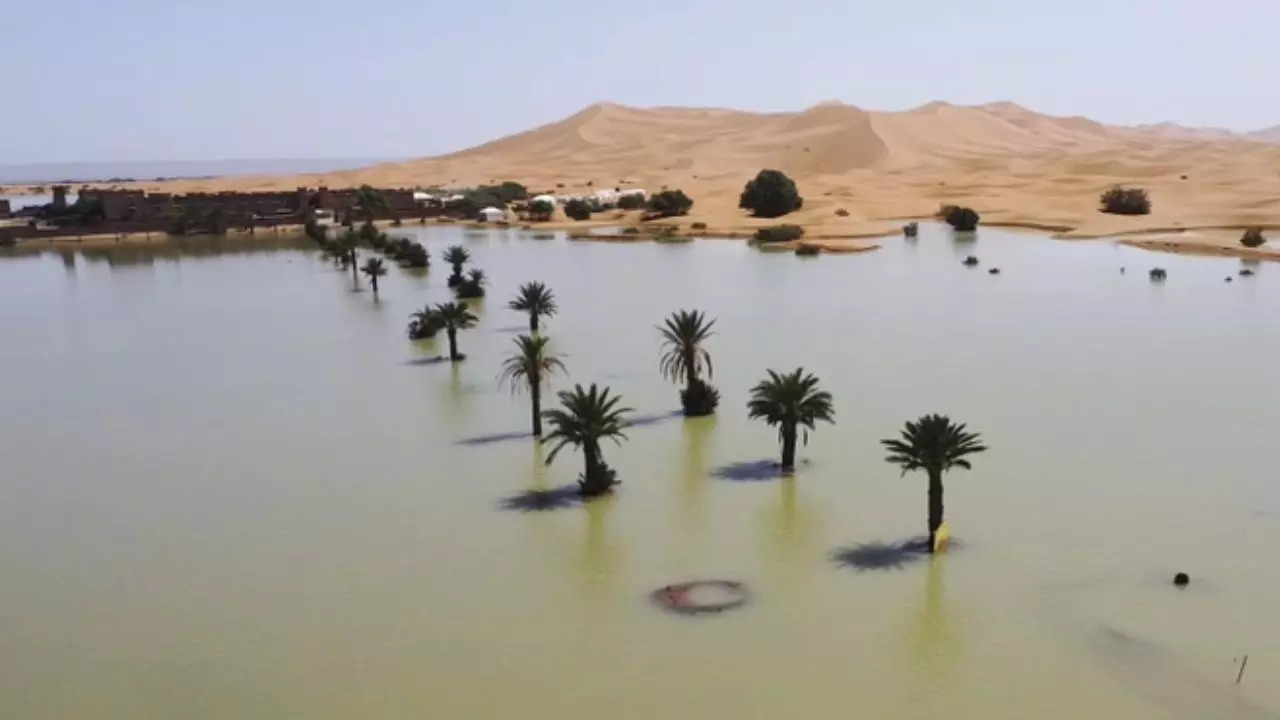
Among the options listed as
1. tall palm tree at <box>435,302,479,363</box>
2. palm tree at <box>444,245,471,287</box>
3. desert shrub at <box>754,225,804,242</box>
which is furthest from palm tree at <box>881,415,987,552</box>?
desert shrub at <box>754,225,804,242</box>

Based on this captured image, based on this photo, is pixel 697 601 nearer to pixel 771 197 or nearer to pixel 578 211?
pixel 771 197

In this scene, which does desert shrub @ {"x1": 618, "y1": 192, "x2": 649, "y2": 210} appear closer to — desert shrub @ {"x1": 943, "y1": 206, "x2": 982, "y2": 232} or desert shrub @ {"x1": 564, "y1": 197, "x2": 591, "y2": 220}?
desert shrub @ {"x1": 564, "y1": 197, "x2": 591, "y2": 220}

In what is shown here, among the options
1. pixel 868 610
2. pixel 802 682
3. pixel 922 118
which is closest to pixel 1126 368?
pixel 868 610

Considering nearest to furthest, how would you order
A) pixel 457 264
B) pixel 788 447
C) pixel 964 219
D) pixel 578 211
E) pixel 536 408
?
pixel 788 447, pixel 536 408, pixel 457 264, pixel 964 219, pixel 578 211

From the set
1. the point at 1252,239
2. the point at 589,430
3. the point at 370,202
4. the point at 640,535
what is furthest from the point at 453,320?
the point at 370,202

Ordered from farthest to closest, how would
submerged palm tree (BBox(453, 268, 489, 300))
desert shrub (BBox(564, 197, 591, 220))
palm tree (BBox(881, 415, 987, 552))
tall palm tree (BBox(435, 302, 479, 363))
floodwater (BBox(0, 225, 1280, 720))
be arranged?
desert shrub (BBox(564, 197, 591, 220))
submerged palm tree (BBox(453, 268, 489, 300))
tall palm tree (BBox(435, 302, 479, 363))
palm tree (BBox(881, 415, 987, 552))
floodwater (BBox(0, 225, 1280, 720))

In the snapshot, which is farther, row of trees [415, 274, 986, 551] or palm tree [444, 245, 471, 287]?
palm tree [444, 245, 471, 287]

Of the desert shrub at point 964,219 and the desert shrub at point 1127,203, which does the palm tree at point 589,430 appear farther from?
the desert shrub at point 1127,203
